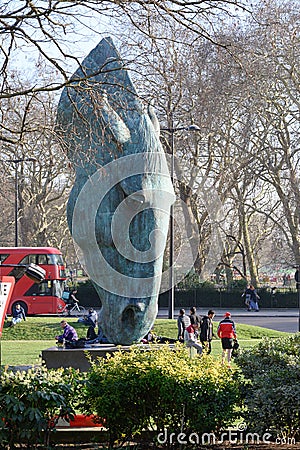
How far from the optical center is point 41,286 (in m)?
41.2

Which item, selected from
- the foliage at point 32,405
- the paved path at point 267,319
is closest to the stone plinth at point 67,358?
the foliage at point 32,405

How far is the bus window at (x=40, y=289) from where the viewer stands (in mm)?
40938

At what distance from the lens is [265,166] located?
4775 cm

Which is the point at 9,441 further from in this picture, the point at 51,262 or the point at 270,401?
the point at 51,262

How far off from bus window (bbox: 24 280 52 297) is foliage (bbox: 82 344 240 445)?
32013 mm

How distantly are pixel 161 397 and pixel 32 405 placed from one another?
146cm

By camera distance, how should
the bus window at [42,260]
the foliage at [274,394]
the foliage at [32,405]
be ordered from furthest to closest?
the bus window at [42,260], the foliage at [274,394], the foliage at [32,405]

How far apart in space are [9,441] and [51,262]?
31.9 metres

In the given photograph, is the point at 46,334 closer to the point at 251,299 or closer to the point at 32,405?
the point at 251,299

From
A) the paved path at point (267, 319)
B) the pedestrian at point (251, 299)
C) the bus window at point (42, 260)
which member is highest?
the bus window at point (42, 260)

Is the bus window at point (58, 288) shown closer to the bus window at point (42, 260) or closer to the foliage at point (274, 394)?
the bus window at point (42, 260)

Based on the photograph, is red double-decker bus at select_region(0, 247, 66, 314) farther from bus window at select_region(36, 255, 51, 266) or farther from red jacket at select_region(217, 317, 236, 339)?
red jacket at select_region(217, 317, 236, 339)

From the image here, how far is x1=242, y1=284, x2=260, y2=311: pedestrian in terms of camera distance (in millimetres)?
48469

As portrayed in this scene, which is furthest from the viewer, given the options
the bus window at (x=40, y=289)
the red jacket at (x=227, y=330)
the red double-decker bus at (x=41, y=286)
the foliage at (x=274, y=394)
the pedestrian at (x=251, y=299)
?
the pedestrian at (x=251, y=299)
